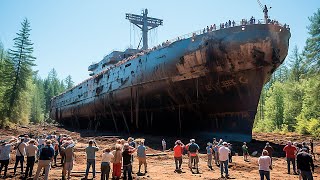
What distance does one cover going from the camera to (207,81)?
74.5 ft

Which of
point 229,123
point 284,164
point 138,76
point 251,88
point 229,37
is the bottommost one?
point 284,164

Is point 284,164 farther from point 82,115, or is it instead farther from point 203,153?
point 82,115

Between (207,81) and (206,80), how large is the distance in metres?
0.11

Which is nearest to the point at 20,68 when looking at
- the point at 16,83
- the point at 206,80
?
the point at 16,83

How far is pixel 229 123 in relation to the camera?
73.8ft

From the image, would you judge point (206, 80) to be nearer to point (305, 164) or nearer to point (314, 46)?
point (305, 164)

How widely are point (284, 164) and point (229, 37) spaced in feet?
33.5

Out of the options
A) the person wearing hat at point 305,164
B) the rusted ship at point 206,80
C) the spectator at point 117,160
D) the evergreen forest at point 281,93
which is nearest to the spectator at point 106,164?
the spectator at point 117,160

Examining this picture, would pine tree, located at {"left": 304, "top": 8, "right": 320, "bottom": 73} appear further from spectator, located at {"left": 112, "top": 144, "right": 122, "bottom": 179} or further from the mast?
spectator, located at {"left": 112, "top": 144, "right": 122, "bottom": 179}

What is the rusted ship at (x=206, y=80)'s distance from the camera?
70.8ft

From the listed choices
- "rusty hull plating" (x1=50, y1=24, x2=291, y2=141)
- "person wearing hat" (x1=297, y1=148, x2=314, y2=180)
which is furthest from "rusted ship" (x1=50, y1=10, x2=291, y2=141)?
"person wearing hat" (x1=297, y1=148, x2=314, y2=180)

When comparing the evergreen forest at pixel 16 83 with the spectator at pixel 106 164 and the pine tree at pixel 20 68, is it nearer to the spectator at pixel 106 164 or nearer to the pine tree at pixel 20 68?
the pine tree at pixel 20 68

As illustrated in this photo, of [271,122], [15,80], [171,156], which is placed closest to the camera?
[171,156]

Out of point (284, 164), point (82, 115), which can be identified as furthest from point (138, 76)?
point (82, 115)
